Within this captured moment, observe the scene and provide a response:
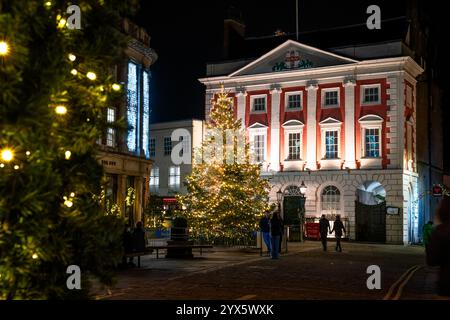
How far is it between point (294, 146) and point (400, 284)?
2821 centimetres

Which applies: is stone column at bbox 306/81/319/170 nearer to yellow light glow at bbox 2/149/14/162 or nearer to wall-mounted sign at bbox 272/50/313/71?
wall-mounted sign at bbox 272/50/313/71

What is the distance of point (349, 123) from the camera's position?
4200cm

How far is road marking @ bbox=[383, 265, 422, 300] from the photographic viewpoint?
1358 centimetres

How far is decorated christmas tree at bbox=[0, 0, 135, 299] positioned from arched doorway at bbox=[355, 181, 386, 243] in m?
35.0

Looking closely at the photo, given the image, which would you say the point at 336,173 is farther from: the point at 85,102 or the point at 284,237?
the point at 85,102

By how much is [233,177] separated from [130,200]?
31.5 ft

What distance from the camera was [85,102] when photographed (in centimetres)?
703

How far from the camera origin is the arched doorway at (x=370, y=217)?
133 feet

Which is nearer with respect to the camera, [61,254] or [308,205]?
[61,254]

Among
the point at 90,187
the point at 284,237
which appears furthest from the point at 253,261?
the point at 90,187

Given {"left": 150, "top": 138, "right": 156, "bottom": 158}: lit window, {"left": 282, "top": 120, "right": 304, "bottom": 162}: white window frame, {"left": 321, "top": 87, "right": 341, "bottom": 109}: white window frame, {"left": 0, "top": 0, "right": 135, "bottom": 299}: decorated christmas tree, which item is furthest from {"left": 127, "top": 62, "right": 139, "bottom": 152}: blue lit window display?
{"left": 0, "top": 0, "right": 135, "bottom": 299}: decorated christmas tree

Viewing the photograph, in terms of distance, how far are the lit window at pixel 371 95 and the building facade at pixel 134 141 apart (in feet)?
46.1

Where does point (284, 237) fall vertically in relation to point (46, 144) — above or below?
below

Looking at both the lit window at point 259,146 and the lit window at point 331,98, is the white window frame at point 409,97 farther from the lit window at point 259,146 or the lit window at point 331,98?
the lit window at point 259,146
